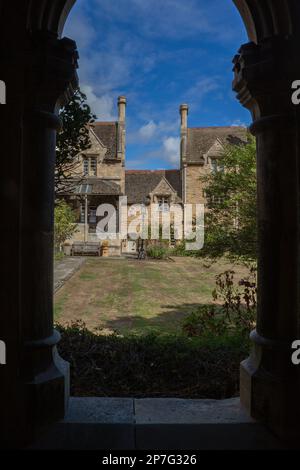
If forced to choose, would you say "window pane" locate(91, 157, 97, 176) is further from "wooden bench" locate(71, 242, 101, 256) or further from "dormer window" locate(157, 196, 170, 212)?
"wooden bench" locate(71, 242, 101, 256)

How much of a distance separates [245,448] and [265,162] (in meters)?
1.58

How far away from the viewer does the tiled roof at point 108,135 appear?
29442 millimetres

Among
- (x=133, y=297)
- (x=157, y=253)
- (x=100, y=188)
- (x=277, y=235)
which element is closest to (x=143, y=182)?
(x=100, y=188)

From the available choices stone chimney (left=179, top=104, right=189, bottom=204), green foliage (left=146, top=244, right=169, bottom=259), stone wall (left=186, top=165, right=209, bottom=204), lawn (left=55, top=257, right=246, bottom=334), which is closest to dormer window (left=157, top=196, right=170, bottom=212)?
stone chimney (left=179, top=104, right=189, bottom=204)

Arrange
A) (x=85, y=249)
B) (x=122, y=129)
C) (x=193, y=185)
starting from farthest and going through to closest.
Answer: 1. (x=193, y=185)
2. (x=122, y=129)
3. (x=85, y=249)

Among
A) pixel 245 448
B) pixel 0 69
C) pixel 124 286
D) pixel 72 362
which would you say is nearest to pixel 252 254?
pixel 72 362

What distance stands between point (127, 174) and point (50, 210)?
109ft

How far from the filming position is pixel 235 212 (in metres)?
5.72

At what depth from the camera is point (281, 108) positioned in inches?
78.2

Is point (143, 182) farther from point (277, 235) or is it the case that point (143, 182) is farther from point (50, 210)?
point (277, 235)

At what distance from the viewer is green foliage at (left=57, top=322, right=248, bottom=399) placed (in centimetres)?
258

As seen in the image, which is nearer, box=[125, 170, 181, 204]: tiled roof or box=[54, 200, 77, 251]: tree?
box=[54, 200, 77, 251]: tree

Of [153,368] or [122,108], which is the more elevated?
[122,108]

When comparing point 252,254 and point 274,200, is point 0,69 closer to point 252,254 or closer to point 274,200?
point 274,200
